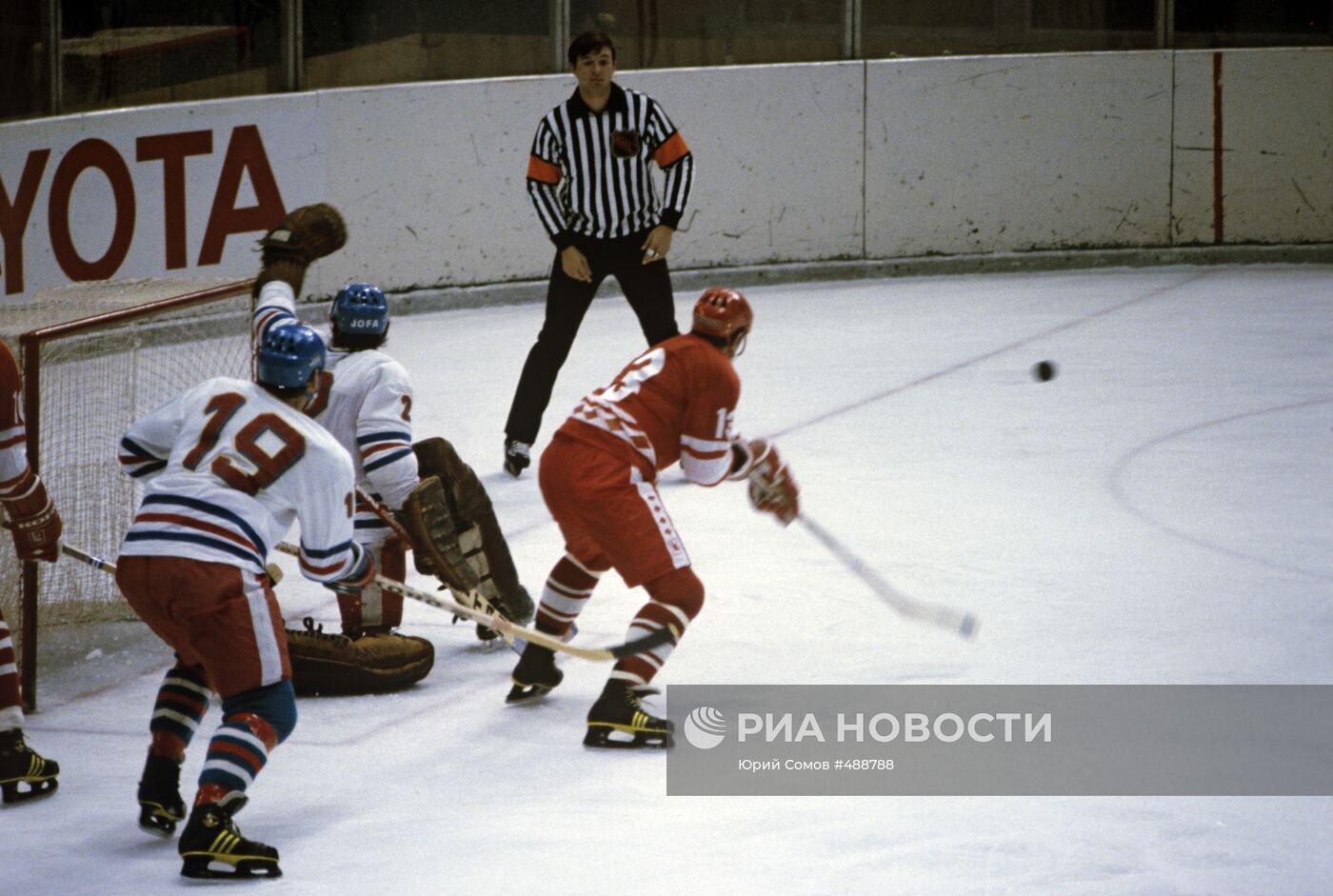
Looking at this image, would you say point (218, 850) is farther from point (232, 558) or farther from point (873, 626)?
point (873, 626)

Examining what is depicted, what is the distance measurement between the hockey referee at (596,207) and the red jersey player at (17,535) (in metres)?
2.53

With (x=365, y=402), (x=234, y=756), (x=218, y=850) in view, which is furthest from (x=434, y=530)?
(x=218, y=850)

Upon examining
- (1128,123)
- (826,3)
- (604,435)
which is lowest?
(604,435)

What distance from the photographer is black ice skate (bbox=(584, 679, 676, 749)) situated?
160 inches

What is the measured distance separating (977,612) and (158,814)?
222 cm

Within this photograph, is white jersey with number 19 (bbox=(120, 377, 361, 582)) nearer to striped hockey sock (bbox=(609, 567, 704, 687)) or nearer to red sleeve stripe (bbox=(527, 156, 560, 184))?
striped hockey sock (bbox=(609, 567, 704, 687))

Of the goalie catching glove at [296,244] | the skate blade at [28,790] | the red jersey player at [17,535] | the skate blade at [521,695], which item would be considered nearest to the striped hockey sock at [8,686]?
the red jersey player at [17,535]

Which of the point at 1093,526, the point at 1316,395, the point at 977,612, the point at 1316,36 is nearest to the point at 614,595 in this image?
the point at 977,612

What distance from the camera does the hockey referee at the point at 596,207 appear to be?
6.39 m

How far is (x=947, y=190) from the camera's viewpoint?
392 inches

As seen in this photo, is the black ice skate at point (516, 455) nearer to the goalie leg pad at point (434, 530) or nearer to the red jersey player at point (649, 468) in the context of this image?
the goalie leg pad at point (434, 530)

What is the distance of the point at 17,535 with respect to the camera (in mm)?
3957

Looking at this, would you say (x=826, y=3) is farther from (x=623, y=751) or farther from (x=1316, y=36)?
(x=623, y=751)

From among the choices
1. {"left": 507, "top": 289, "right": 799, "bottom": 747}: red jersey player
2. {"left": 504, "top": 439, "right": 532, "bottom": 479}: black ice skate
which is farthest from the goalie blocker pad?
{"left": 504, "top": 439, "right": 532, "bottom": 479}: black ice skate
